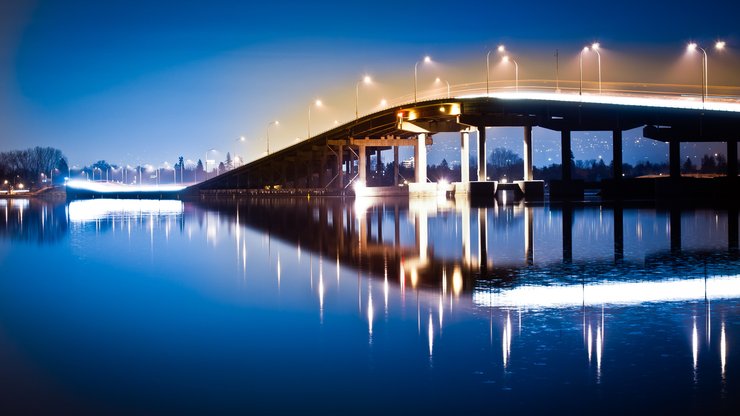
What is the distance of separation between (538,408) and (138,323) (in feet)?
24.9

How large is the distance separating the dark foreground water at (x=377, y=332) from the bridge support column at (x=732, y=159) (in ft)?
189

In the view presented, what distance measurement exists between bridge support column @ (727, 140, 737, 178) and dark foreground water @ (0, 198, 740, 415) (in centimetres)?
5770

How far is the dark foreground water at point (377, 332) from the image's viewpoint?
8.46 m

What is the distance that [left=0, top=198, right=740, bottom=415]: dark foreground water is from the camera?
8.46 meters

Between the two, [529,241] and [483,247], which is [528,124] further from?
[483,247]

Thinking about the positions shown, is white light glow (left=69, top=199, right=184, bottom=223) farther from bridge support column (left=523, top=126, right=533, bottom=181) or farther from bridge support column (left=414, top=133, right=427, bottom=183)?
bridge support column (left=523, top=126, right=533, bottom=181)

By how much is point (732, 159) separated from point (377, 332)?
3083 inches

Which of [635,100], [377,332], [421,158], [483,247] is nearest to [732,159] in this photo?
[635,100]

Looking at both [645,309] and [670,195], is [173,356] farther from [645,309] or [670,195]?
[670,195]

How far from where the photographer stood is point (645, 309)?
13.8 m

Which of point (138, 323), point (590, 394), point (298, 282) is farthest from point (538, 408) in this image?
point (298, 282)

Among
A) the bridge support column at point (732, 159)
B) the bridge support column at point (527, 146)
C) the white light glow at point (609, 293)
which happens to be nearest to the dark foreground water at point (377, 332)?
the white light glow at point (609, 293)

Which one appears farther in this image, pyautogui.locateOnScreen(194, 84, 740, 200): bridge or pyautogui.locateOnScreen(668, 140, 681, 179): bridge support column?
pyautogui.locateOnScreen(668, 140, 681, 179): bridge support column

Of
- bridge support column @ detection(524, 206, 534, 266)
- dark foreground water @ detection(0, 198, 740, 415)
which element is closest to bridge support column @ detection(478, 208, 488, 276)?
dark foreground water @ detection(0, 198, 740, 415)
